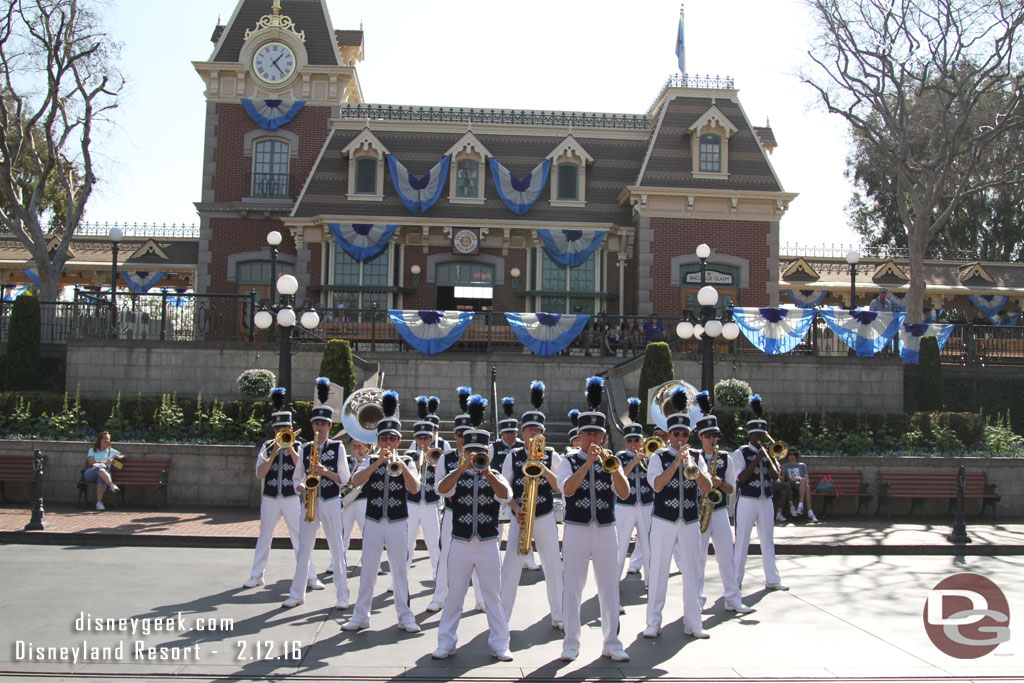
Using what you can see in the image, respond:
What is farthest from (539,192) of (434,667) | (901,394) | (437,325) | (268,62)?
(434,667)

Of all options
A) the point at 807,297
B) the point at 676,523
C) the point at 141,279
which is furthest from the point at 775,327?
the point at 141,279

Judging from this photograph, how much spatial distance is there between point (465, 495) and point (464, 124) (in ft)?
74.6

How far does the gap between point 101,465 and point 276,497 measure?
6.75 metres

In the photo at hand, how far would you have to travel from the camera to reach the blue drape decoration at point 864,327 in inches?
Result: 842

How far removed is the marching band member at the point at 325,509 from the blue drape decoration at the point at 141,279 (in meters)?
22.7

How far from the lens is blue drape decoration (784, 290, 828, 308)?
3278 centimetres

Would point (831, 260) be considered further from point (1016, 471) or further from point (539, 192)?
point (1016, 471)

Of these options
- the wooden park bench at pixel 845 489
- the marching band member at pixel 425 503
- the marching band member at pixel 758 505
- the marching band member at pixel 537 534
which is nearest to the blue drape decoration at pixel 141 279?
the marching band member at pixel 425 503

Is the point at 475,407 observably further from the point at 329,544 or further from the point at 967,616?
the point at 967,616

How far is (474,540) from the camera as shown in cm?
775

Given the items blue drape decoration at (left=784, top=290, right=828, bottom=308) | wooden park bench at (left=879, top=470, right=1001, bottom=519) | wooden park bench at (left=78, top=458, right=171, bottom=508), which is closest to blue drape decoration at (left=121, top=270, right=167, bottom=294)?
wooden park bench at (left=78, top=458, right=171, bottom=508)

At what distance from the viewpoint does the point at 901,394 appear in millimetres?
20953

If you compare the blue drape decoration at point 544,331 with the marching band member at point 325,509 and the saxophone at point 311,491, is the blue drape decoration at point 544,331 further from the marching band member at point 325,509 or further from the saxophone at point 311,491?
the saxophone at point 311,491

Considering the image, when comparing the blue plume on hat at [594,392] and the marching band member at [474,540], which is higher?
the blue plume on hat at [594,392]
